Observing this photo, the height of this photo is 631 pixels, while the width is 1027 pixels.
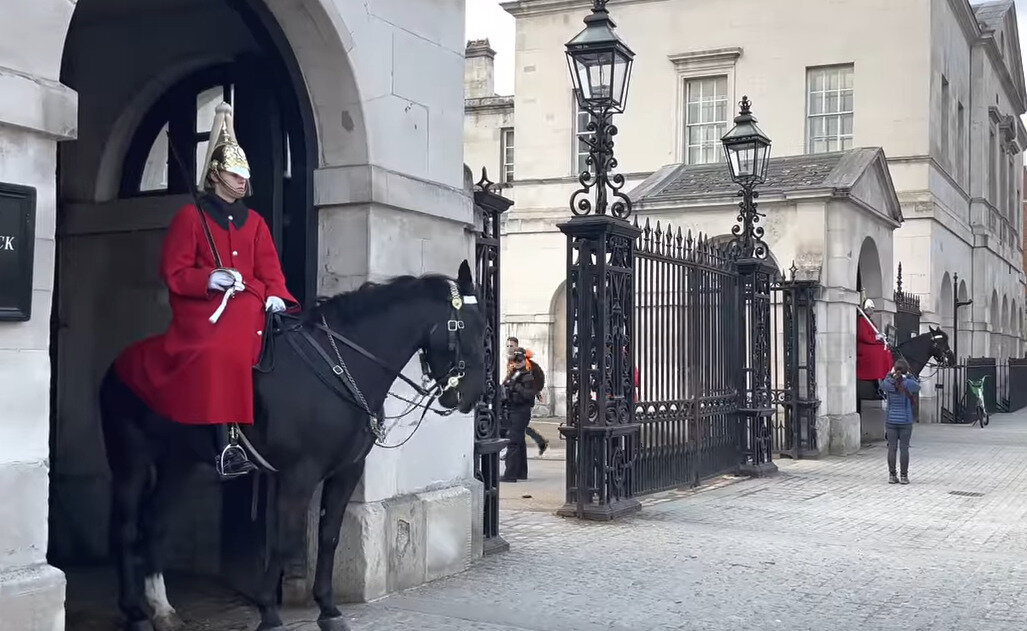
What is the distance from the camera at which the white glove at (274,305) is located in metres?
6.05

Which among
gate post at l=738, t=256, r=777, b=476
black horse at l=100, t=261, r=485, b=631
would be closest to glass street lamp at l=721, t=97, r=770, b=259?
gate post at l=738, t=256, r=777, b=476

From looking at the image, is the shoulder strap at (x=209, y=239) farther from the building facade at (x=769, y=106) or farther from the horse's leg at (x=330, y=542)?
the building facade at (x=769, y=106)

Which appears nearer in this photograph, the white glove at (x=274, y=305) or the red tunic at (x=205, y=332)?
the red tunic at (x=205, y=332)

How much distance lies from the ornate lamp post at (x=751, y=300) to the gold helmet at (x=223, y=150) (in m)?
9.83

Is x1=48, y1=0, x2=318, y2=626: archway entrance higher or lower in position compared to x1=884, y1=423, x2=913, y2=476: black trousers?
higher

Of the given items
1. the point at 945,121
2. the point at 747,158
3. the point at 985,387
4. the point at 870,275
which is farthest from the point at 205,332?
the point at 985,387

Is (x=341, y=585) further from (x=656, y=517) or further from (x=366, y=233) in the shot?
(x=656, y=517)

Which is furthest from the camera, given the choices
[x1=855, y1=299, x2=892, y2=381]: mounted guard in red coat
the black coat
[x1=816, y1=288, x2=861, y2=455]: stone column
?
[x1=855, y1=299, x2=892, y2=381]: mounted guard in red coat

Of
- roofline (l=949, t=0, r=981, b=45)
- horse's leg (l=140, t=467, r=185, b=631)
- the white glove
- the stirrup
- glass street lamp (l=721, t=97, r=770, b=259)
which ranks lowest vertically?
horse's leg (l=140, t=467, r=185, b=631)

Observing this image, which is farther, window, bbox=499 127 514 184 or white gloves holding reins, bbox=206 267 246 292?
window, bbox=499 127 514 184

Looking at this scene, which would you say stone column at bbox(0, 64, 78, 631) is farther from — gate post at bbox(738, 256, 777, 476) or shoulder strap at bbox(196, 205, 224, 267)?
gate post at bbox(738, 256, 777, 476)

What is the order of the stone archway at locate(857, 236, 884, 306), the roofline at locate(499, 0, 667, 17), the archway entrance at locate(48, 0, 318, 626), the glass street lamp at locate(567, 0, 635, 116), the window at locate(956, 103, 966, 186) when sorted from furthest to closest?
the window at locate(956, 103, 966, 186) → the roofline at locate(499, 0, 667, 17) → the stone archway at locate(857, 236, 884, 306) → the glass street lamp at locate(567, 0, 635, 116) → the archway entrance at locate(48, 0, 318, 626)

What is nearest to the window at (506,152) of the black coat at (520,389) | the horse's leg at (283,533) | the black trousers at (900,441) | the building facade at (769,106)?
the building facade at (769,106)

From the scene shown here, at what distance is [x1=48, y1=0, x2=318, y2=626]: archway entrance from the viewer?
795cm
